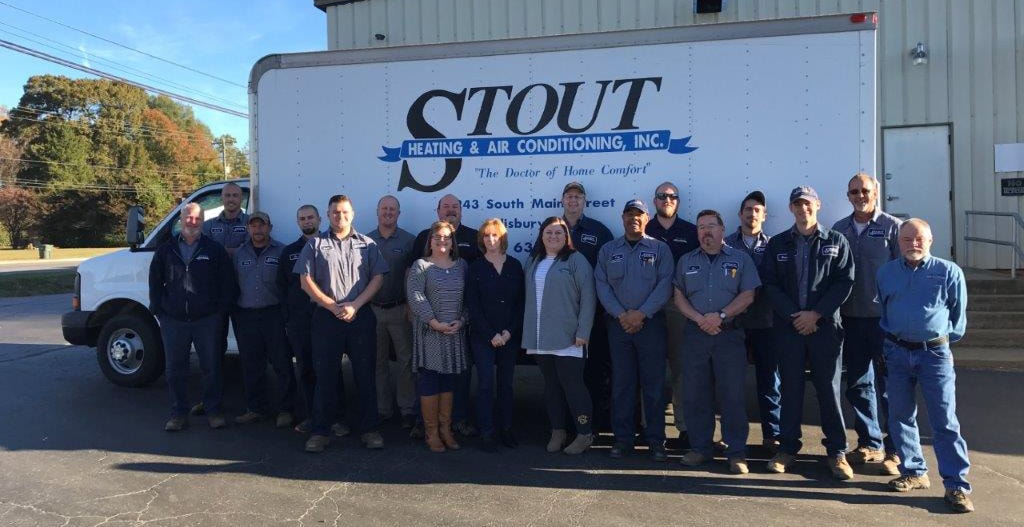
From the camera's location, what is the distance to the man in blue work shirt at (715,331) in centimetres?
420

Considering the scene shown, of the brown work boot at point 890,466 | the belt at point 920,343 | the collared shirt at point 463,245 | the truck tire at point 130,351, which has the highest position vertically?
the collared shirt at point 463,245

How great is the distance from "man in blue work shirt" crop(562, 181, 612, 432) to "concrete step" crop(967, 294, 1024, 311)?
587cm

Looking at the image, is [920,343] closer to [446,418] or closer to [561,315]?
[561,315]

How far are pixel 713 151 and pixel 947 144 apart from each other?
6959 millimetres

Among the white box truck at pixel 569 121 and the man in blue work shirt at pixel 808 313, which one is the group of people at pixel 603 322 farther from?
the white box truck at pixel 569 121

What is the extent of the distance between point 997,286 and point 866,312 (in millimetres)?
5617

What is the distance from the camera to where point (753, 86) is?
4.77 m

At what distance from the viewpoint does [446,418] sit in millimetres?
4820

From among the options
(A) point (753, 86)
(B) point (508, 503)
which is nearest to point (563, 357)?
(B) point (508, 503)

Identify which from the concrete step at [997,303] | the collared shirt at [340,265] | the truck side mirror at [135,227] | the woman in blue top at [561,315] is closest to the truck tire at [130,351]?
the truck side mirror at [135,227]

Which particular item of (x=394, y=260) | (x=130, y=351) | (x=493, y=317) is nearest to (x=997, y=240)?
(x=493, y=317)

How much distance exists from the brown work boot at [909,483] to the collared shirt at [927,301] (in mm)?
869

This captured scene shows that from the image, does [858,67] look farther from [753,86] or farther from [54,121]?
[54,121]

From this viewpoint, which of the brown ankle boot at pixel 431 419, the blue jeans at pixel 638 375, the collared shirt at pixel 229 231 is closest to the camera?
the blue jeans at pixel 638 375
